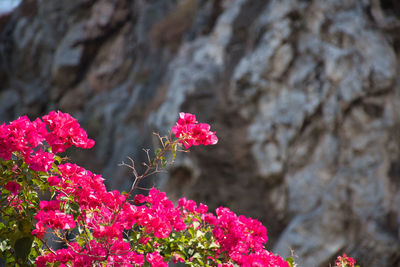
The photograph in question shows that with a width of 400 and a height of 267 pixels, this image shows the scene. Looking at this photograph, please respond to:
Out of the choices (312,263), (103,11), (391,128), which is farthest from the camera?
(103,11)

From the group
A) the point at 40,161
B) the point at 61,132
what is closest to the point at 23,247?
the point at 40,161

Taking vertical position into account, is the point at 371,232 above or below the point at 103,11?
below

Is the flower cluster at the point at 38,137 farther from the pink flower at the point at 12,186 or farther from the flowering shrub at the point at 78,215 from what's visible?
the pink flower at the point at 12,186

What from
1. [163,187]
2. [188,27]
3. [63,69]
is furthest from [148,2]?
[163,187]

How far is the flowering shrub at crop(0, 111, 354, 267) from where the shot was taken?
5.42ft

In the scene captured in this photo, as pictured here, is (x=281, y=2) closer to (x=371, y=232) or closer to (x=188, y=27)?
(x=188, y=27)

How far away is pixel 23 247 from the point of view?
161cm

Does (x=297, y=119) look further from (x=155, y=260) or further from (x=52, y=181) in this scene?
(x=52, y=181)

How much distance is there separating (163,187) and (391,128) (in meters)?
3.04

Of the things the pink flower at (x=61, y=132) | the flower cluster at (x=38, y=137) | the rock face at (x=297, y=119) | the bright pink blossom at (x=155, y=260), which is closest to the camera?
the flower cluster at (x=38, y=137)

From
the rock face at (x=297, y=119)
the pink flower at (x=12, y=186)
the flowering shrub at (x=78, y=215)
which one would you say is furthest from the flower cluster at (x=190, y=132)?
the rock face at (x=297, y=119)

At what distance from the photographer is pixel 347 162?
4.98 m

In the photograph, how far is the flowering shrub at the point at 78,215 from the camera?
1652 millimetres

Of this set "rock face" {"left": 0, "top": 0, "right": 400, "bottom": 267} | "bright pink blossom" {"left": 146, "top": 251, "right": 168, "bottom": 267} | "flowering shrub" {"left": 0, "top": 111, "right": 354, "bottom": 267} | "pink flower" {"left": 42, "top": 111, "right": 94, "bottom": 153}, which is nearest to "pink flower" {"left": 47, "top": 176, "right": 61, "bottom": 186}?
"flowering shrub" {"left": 0, "top": 111, "right": 354, "bottom": 267}
